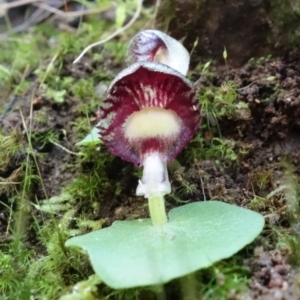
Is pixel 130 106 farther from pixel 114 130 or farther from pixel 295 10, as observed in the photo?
pixel 295 10

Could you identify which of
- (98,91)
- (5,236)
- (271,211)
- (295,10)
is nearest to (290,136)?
(271,211)

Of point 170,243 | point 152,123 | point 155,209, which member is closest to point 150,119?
point 152,123

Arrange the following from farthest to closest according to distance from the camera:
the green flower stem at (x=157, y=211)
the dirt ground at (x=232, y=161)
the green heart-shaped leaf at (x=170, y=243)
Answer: the dirt ground at (x=232, y=161), the green flower stem at (x=157, y=211), the green heart-shaped leaf at (x=170, y=243)

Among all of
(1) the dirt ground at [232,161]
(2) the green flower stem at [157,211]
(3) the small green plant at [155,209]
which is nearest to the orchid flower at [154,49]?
(3) the small green plant at [155,209]

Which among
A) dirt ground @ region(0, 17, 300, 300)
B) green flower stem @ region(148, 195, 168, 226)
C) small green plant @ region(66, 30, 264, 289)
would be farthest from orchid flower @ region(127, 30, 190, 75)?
green flower stem @ region(148, 195, 168, 226)

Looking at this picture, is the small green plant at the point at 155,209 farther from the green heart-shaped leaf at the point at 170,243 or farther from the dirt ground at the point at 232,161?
the dirt ground at the point at 232,161

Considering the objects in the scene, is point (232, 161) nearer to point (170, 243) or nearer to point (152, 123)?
point (152, 123)

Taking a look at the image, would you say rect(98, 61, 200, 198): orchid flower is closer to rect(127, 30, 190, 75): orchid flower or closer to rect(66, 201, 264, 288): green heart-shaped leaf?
rect(66, 201, 264, 288): green heart-shaped leaf
